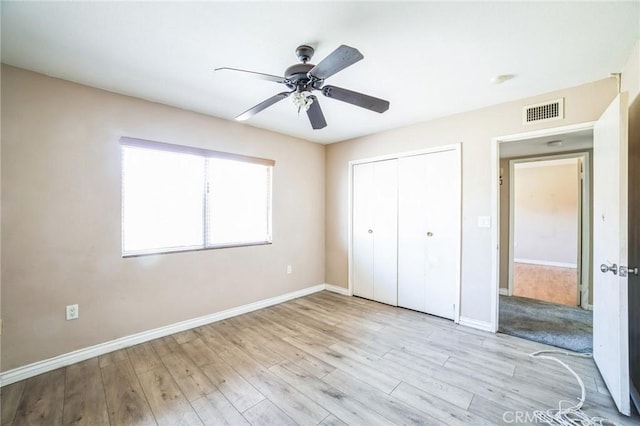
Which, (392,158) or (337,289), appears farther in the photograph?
(337,289)

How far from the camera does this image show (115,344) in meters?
2.47

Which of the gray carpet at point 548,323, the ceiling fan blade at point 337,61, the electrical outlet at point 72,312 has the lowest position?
the gray carpet at point 548,323

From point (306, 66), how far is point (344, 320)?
2.70 m

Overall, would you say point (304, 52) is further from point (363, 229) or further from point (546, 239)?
point (546, 239)

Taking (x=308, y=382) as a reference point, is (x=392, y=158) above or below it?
above

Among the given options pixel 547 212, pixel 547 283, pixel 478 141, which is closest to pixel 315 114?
pixel 478 141

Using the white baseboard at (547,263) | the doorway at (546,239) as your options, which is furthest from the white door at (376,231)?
the white baseboard at (547,263)

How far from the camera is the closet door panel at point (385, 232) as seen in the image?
367cm

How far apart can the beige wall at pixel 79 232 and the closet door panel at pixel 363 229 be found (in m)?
1.87

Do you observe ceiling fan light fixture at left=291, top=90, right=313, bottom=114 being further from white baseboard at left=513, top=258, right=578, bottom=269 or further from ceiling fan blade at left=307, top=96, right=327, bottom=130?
white baseboard at left=513, top=258, right=578, bottom=269

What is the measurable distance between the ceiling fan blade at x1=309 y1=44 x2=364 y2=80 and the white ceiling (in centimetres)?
30

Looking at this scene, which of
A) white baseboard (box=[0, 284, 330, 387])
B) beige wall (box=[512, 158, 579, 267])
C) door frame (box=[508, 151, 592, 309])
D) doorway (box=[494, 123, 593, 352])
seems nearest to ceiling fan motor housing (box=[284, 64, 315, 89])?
doorway (box=[494, 123, 593, 352])

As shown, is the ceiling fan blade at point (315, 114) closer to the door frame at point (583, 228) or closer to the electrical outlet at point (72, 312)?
the electrical outlet at point (72, 312)

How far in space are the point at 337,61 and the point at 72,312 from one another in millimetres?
2919
